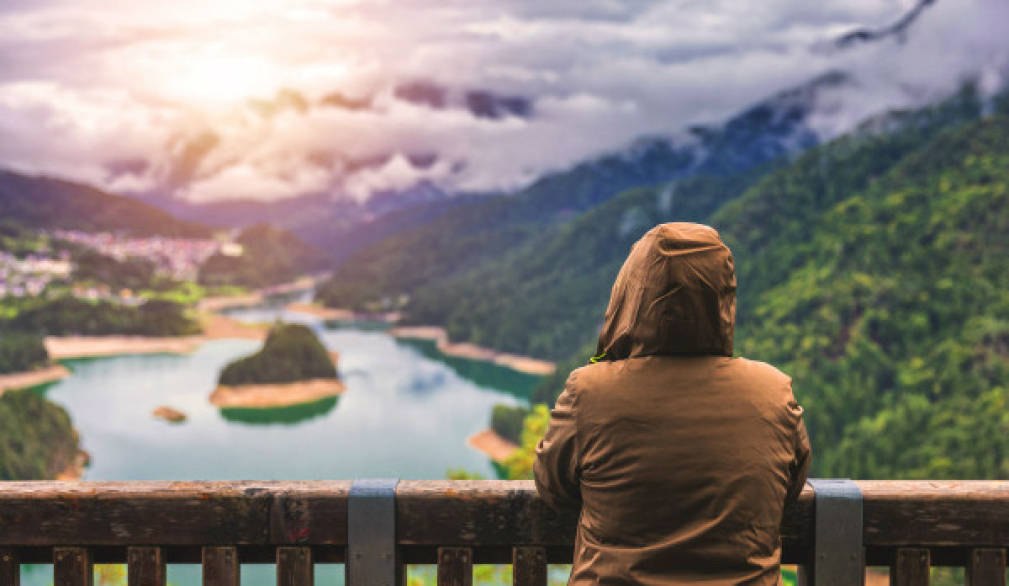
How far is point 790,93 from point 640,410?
11797cm

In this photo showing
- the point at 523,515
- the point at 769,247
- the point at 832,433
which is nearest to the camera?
the point at 523,515

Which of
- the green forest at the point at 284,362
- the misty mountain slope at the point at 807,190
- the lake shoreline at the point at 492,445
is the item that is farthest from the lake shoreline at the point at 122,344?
the lake shoreline at the point at 492,445

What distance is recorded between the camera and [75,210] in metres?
81.8

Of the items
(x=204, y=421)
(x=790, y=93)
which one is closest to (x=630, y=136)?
(x=790, y=93)

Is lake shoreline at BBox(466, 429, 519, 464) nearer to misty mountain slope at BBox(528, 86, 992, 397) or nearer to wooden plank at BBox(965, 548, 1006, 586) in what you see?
misty mountain slope at BBox(528, 86, 992, 397)

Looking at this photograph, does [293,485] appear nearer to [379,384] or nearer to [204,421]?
[204,421]

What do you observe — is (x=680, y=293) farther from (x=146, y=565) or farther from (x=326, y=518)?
(x=146, y=565)

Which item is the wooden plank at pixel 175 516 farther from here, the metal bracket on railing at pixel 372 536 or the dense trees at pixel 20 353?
the dense trees at pixel 20 353

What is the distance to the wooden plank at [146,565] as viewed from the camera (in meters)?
1.58

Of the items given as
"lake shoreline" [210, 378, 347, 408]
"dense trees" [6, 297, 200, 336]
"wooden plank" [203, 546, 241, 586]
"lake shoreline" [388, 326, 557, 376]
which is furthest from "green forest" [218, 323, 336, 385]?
"wooden plank" [203, 546, 241, 586]

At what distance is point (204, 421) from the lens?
54.5 metres

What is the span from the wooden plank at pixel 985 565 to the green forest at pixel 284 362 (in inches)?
2057

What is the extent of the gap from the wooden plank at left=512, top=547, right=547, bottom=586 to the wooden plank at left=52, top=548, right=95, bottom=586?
790 mm

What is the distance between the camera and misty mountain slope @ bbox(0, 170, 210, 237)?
7944 centimetres
